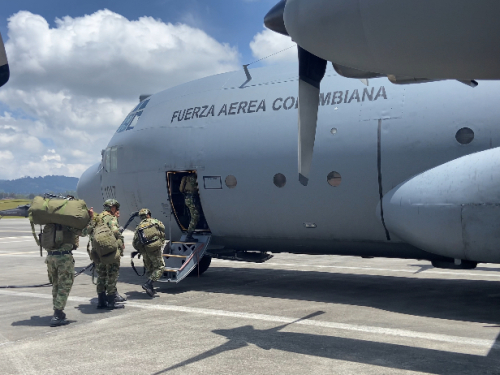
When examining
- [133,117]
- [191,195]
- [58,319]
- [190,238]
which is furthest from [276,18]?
[133,117]

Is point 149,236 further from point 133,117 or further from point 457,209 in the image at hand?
point 457,209

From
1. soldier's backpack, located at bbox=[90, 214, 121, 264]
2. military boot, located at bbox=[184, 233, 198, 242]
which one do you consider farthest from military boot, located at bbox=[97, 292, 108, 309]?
military boot, located at bbox=[184, 233, 198, 242]

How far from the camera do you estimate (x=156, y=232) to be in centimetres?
1134

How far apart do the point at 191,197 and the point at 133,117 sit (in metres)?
3.74

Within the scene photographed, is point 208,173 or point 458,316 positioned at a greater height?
point 208,173

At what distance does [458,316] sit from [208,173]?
6606mm

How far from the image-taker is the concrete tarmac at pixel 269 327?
253 inches

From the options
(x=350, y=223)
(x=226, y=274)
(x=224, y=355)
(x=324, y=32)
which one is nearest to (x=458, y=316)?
(x=350, y=223)

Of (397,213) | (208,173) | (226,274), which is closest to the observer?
(397,213)

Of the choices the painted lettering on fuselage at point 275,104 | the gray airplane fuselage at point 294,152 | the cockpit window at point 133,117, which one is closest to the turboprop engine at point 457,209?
the gray airplane fuselage at point 294,152

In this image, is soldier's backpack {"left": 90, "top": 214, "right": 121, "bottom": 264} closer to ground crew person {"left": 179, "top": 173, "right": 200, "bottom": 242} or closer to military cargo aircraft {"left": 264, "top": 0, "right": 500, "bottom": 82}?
ground crew person {"left": 179, "top": 173, "right": 200, "bottom": 242}

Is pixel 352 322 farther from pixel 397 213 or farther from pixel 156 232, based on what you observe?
pixel 156 232

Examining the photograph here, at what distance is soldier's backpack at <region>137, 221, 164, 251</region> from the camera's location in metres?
11.2

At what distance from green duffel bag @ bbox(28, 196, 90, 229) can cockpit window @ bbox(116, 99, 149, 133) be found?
5950mm
